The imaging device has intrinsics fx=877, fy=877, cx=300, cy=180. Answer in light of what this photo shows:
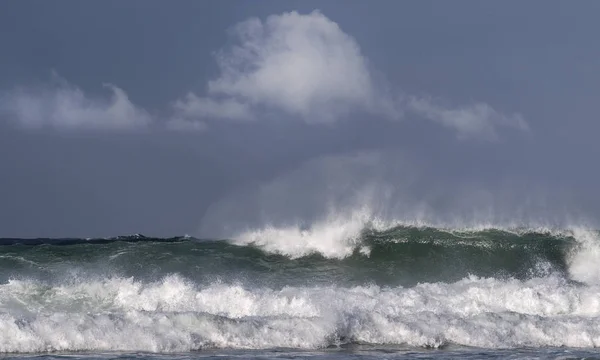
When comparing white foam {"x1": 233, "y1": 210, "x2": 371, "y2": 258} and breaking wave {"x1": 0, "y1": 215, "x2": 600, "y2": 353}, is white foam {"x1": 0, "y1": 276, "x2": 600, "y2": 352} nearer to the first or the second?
breaking wave {"x1": 0, "y1": 215, "x2": 600, "y2": 353}

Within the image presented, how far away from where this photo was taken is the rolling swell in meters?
23.5

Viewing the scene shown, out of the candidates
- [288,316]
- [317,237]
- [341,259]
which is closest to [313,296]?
[288,316]

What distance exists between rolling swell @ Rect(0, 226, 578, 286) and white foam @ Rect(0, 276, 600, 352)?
2330mm

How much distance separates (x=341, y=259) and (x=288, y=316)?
26.1 feet

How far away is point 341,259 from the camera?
82.8 ft

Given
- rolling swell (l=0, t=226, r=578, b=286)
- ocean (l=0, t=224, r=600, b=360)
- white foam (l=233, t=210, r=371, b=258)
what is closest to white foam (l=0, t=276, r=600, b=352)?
ocean (l=0, t=224, r=600, b=360)

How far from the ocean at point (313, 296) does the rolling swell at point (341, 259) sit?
56 mm

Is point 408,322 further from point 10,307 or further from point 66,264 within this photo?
point 66,264

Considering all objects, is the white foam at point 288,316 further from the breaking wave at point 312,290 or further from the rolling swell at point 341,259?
the rolling swell at point 341,259

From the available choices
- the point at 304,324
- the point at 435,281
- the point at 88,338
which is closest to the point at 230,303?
the point at 304,324

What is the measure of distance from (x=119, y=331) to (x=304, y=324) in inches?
132

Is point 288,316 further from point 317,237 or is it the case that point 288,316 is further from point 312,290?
point 317,237

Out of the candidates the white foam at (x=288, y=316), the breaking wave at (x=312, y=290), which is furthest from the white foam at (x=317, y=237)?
the white foam at (x=288, y=316)

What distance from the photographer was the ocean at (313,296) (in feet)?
49.7
